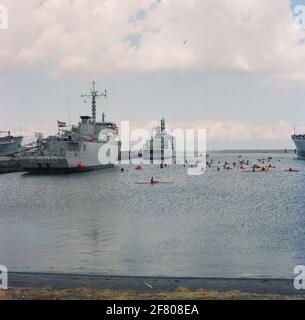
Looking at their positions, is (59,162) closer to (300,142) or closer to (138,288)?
(138,288)

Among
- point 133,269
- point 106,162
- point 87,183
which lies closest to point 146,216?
point 133,269

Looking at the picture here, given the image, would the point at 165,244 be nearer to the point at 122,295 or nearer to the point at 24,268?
the point at 24,268

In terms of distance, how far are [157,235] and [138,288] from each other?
527 inches

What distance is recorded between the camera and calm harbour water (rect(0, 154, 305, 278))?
68.7ft

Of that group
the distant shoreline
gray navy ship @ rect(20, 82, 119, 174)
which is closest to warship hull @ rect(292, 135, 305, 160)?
gray navy ship @ rect(20, 82, 119, 174)

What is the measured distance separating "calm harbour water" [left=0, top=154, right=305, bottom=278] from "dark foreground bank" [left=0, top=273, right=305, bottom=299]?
1.88 metres

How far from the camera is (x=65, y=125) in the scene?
108250 millimetres

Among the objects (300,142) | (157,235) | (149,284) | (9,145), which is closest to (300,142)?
(300,142)

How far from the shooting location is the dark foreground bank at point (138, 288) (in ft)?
46.0

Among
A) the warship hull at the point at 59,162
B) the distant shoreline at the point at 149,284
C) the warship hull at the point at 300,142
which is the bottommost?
the distant shoreline at the point at 149,284

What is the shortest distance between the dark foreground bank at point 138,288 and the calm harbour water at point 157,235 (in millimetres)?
1876

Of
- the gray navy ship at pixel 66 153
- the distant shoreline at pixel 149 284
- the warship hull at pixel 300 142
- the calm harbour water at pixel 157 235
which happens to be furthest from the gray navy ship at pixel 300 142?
the distant shoreline at pixel 149 284

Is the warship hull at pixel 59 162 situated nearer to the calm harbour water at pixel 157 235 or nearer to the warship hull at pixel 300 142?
the calm harbour water at pixel 157 235
